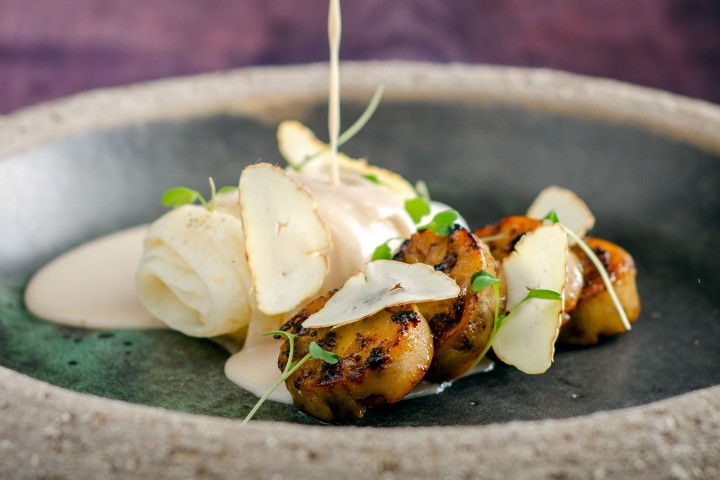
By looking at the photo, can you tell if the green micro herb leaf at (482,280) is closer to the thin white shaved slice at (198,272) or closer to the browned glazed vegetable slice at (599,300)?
the browned glazed vegetable slice at (599,300)

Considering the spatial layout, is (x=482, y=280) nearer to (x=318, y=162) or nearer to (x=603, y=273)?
(x=603, y=273)

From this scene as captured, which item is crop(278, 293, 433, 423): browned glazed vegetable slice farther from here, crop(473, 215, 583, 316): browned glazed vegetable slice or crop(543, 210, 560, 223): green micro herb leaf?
crop(543, 210, 560, 223): green micro herb leaf

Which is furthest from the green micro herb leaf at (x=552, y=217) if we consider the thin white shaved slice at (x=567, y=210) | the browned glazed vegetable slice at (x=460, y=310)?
the browned glazed vegetable slice at (x=460, y=310)

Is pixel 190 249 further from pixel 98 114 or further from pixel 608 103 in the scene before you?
pixel 608 103

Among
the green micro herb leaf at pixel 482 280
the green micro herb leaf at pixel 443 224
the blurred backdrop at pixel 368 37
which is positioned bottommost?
the blurred backdrop at pixel 368 37

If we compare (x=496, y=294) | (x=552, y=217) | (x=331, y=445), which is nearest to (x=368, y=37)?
(x=552, y=217)


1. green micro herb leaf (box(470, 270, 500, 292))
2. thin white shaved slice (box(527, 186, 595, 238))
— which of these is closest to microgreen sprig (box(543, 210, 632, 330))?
thin white shaved slice (box(527, 186, 595, 238))
